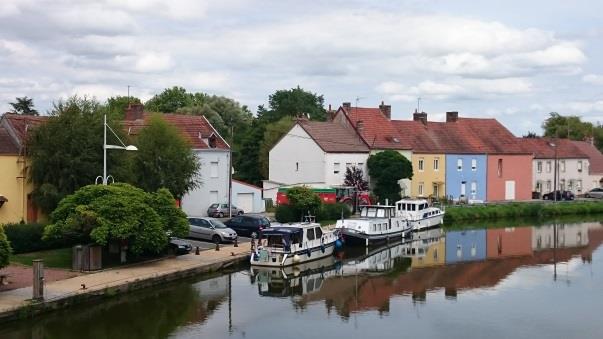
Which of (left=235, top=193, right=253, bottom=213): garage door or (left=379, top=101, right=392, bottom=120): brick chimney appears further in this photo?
(left=379, top=101, right=392, bottom=120): brick chimney

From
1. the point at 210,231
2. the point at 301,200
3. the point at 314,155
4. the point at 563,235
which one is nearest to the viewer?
the point at 210,231

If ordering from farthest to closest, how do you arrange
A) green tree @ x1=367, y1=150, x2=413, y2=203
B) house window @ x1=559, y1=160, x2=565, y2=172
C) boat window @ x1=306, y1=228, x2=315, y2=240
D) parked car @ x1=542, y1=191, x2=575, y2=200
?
house window @ x1=559, y1=160, x2=565, y2=172 < parked car @ x1=542, y1=191, x2=575, y2=200 < green tree @ x1=367, y1=150, x2=413, y2=203 < boat window @ x1=306, y1=228, x2=315, y2=240

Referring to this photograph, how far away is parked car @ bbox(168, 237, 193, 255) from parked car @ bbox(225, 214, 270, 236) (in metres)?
7.40

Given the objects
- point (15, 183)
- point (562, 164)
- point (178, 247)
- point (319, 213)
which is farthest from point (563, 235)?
point (15, 183)

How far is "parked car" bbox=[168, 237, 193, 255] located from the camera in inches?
1328

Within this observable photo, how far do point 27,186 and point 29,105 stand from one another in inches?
1727

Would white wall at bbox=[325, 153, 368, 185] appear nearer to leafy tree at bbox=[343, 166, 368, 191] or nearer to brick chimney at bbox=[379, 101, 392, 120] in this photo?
leafy tree at bbox=[343, 166, 368, 191]

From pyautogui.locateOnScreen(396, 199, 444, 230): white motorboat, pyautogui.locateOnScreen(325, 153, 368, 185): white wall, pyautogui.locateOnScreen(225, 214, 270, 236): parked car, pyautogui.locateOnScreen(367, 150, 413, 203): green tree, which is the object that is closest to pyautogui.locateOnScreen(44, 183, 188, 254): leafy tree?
pyautogui.locateOnScreen(225, 214, 270, 236): parked car

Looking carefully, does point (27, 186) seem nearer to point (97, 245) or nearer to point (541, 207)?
point (97, 245)

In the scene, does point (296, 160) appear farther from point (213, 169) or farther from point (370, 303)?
Answer: point (370, 303)

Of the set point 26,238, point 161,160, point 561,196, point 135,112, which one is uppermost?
point 135,112

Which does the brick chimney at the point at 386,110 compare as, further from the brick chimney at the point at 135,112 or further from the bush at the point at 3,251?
the bush at the point at 3,251

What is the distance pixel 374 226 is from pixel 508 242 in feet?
31.7

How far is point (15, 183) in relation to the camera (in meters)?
35.3
